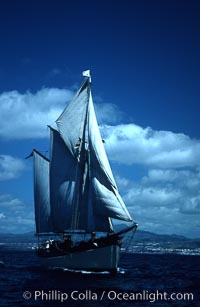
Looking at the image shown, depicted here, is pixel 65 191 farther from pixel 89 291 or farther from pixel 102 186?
pixel 89 291

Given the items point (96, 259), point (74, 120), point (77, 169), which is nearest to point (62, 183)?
point (77, 169)

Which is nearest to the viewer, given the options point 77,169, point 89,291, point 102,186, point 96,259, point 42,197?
point 89,291

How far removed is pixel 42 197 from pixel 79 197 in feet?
37.3

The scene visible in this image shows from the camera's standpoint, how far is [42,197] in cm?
7750

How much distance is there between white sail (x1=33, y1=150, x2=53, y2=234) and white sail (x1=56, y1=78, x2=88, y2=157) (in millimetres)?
9986

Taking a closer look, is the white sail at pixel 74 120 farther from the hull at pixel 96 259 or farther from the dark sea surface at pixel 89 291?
the dark sea surface at pixel 89 291

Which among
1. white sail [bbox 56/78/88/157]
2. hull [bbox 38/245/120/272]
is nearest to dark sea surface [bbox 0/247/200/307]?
hull [bbox 38/245/120/272]

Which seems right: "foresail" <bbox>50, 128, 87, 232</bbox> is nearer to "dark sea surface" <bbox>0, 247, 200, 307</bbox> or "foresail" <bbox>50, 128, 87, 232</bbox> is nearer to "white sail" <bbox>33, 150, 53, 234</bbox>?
"white sail" <bbox>33, 150, 53, 234</bbox>

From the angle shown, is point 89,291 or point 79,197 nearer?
point 89,291

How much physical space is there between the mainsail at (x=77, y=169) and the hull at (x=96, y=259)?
589 cm

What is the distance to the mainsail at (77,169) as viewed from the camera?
213ft

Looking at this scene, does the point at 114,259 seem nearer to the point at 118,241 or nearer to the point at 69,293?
the point at 118,241

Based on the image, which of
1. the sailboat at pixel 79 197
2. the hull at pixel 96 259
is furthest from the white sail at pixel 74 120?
the hull at pixel 96 259

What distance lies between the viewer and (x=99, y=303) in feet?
131
